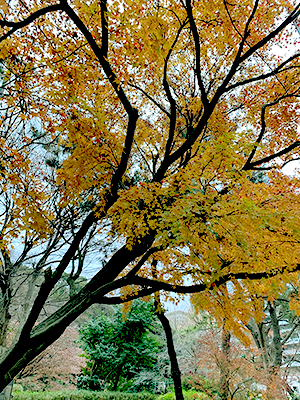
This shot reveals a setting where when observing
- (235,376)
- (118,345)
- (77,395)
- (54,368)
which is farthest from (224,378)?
(54,368)

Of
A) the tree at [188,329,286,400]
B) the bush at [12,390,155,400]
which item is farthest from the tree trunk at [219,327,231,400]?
the bush at [12,390,155,400]

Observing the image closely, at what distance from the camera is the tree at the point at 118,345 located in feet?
32.9

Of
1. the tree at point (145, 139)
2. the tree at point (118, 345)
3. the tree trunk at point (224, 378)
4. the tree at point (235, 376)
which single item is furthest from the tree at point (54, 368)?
the tree at point (145, 139)

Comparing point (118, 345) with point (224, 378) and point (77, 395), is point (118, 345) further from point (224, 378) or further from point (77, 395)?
point (224, 378)

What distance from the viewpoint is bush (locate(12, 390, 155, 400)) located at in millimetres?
7309

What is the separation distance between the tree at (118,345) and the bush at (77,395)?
92 cm

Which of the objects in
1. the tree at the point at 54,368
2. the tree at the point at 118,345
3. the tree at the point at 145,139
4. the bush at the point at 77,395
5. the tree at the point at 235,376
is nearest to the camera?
the tree at the point at 145,139

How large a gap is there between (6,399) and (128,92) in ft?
22.8

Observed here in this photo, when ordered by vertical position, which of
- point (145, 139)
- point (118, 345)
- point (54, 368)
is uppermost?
point (145, 139)

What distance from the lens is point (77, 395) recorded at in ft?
27.4

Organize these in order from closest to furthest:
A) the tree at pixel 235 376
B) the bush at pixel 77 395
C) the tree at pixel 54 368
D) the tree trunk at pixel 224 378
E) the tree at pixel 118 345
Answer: the tree at pixel 235 376 → the bush at pixel 77 395 → the tree trunk at pixel 224 378 → the tree at pixel 54 368 → the tree at pixel 118 345

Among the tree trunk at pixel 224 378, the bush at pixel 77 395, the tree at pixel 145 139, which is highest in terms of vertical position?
the tree at pixel 145 139

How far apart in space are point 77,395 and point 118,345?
2.31 metres

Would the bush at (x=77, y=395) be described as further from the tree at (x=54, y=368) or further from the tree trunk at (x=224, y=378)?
the tree trunk at (x=224, y=378)
